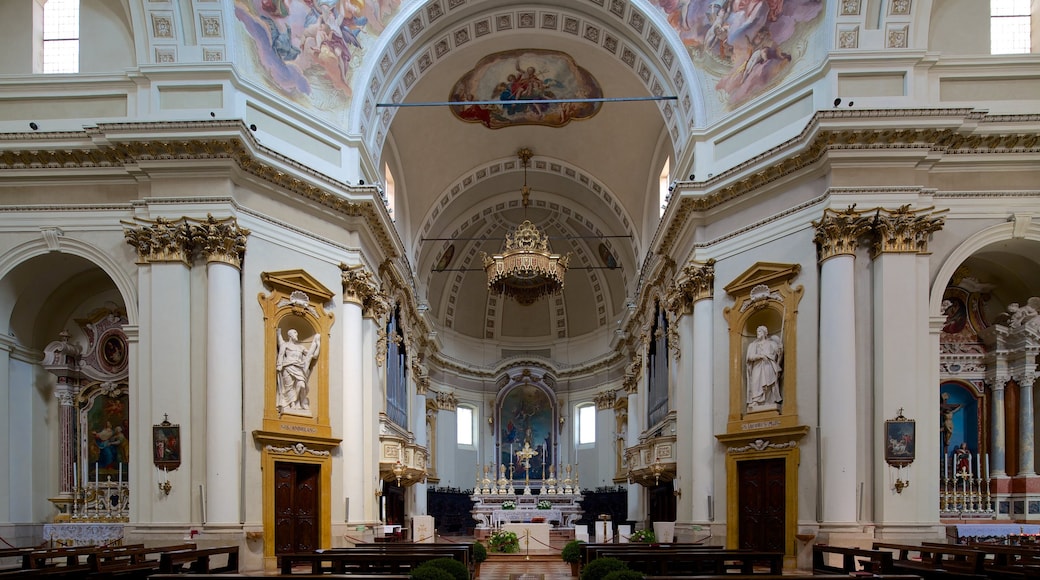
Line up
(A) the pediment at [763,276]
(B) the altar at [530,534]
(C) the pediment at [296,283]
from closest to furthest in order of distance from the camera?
(A) the pediment at [763,276], (C) the pediment at [296,283], (B) the altar at [530,534]

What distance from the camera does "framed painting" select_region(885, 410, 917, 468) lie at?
15539mm

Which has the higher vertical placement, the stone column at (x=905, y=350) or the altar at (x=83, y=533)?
the stone column at (x=905, y=350)

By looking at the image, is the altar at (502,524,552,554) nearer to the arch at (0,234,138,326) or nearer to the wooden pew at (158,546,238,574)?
the wooden pew at (158,546,238,574)

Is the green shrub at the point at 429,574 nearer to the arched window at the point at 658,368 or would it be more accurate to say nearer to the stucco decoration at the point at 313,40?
the stucco decoration at the point at 313,40

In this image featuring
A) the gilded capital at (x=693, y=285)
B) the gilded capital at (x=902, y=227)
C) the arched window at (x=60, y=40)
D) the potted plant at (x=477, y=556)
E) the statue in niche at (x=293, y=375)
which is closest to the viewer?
the gilded capital at (x=902, y=227)

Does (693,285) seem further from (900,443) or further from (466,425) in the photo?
(466,425)

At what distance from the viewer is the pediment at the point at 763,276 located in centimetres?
1762

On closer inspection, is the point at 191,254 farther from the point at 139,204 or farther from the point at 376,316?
the point at 376,316

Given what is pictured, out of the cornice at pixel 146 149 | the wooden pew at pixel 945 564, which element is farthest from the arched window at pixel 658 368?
the cornice at pixel 146 149

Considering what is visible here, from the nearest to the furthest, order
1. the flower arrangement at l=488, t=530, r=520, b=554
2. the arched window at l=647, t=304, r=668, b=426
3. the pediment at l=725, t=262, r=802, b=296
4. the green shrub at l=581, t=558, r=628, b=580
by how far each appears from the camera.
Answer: the green shrub at l=581, t=558, r=628, b=580 < the pediment at l=725, t=262, r=802, b=296 < the flower arrangement at l=488, t=530, r=520, b=554 < the arched window at l=647, t=304, r=668, b=426

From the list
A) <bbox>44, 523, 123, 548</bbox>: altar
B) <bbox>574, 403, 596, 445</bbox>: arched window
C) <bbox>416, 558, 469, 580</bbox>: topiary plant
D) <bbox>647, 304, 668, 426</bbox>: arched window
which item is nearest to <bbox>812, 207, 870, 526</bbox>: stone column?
<bbox>647, 304, 668, 426</bbox>: arched window

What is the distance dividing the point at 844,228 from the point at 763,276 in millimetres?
2270

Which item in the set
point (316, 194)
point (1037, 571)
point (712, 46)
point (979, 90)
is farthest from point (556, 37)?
point (1037, 571)

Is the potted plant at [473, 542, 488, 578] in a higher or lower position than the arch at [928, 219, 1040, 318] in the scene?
lower
